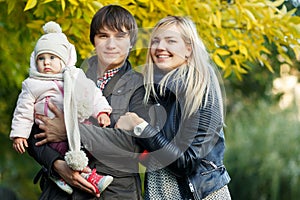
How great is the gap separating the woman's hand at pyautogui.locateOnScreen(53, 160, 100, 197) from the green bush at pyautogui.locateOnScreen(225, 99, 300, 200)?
437 centimetres

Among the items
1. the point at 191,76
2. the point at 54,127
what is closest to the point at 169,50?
the point at 191,76

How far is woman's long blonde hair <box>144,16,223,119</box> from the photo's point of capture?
2963 mm

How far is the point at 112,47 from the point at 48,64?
0.30 meters

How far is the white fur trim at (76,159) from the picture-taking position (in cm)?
279

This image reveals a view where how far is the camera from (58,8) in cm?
427

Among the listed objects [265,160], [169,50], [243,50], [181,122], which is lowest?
[265,160]

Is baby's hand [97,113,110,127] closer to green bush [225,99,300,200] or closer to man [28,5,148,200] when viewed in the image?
man [28,5,148,200]

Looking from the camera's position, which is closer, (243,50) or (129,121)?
(129,121)

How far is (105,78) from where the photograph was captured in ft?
9.90

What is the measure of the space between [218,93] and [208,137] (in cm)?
23

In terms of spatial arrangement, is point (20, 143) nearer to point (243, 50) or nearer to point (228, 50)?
point (243, 50)

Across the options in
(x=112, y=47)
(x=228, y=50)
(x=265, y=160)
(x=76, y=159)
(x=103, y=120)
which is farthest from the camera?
(x=265, y=160)

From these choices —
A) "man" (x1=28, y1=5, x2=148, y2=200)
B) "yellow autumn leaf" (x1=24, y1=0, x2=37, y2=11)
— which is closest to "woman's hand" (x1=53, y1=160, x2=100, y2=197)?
"man" (x1=28, y1=5, x2=148, y2=200)

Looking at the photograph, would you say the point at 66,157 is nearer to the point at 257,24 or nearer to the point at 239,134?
the point at 257,24
